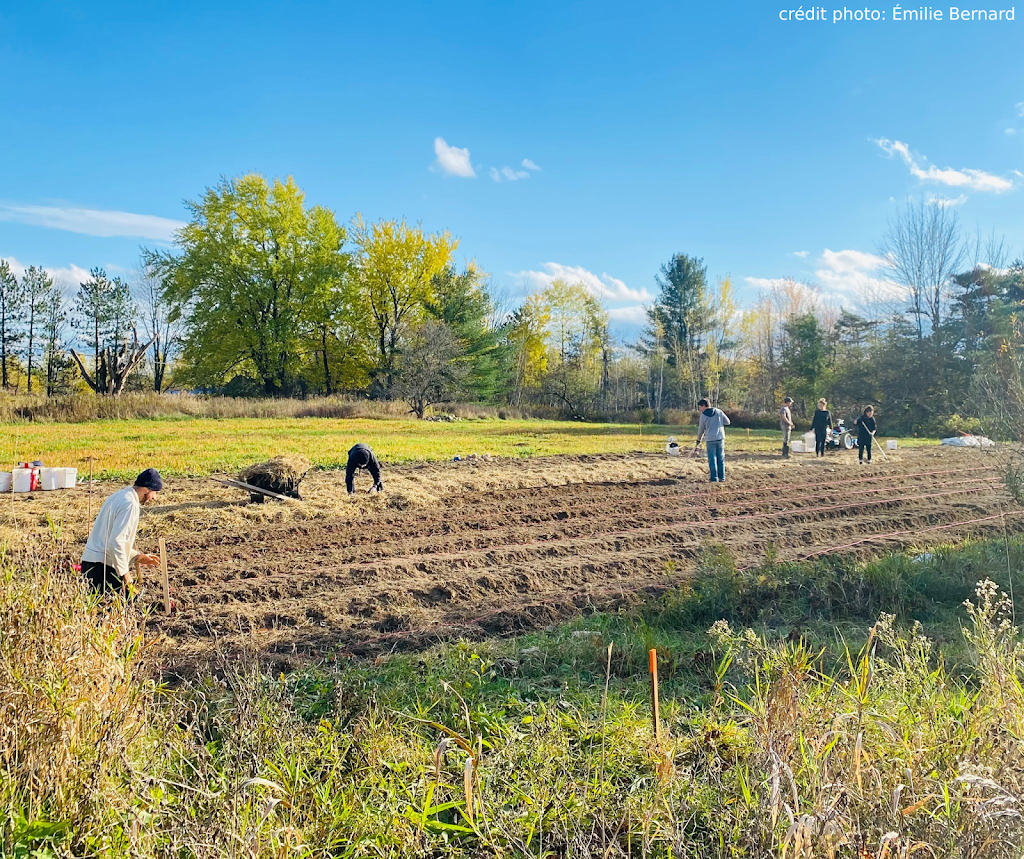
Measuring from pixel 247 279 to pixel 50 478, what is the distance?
30738 mm

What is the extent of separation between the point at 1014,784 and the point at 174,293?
43.3 m

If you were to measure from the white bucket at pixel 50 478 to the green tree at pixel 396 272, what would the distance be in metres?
30.3

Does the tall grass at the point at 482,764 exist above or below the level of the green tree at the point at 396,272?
below

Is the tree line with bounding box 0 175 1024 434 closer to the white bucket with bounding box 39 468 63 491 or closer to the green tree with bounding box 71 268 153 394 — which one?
the green tree with bounding box 71 268 153 394

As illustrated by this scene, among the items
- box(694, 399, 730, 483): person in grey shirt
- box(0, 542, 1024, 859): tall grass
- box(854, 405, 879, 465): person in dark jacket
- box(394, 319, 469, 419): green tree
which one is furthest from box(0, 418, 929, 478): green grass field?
box(0, 542, 1024, 859): tall grass

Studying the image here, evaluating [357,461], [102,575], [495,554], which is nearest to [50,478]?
[357,461]

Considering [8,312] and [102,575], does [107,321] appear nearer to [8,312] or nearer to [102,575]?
[8,312]

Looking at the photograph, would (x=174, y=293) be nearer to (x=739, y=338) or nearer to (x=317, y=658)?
(x=739, y=338)

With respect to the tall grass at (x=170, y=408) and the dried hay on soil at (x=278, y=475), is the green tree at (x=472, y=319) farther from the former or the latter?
the dried hay on soil at (x=278, y=475)

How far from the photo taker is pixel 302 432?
21469 millimetres

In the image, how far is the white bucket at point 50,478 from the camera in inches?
416

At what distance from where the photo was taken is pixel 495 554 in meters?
7.41

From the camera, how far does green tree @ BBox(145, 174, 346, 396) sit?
38.1 metres

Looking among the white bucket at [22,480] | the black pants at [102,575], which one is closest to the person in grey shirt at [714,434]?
the black pants at [102,575]
